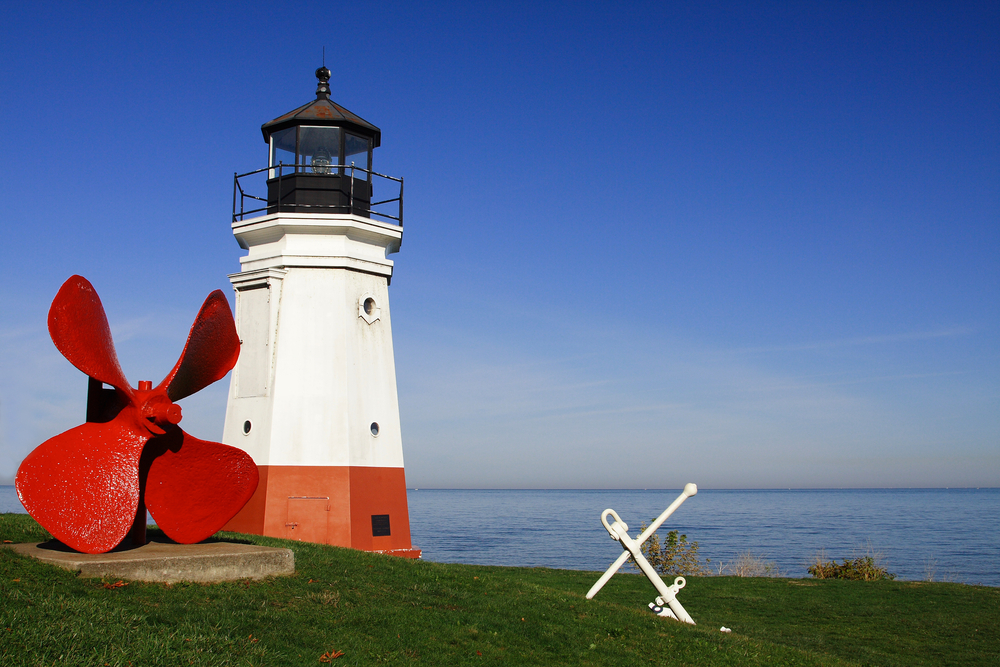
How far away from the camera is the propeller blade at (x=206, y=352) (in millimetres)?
9125

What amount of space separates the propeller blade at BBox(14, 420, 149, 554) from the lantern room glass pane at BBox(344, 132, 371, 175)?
9.13 metres

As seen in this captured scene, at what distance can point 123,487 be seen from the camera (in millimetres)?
8508

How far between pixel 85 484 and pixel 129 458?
480mm

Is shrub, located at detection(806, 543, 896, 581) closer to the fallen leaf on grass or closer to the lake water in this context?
the lake water

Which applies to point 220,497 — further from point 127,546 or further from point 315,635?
point 315,635

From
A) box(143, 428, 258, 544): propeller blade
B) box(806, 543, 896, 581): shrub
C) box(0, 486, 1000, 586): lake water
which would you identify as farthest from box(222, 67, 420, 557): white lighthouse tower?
box(0, 486, 1000, 586): lake water

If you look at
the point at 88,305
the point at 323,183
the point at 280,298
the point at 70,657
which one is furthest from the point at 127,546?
the point at 323,183

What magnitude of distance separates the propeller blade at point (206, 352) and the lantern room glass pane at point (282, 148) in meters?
7.43

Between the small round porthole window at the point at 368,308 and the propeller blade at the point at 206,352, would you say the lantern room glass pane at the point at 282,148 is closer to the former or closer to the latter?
the small round porthole window at the point at 368,308

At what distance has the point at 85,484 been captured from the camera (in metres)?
8.34

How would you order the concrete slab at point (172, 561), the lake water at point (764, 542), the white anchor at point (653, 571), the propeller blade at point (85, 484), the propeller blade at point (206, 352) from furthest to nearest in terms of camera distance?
the lake water at point (764, 542), the white anchor at point (653, 571), the propeller blade at point (206, 352), the propeller blade at point (85, 484), the concrete slab at point (172, 561)

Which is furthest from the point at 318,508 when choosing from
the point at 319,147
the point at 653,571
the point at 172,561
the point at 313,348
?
the point at 319,147

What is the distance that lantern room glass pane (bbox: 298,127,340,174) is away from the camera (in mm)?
16359

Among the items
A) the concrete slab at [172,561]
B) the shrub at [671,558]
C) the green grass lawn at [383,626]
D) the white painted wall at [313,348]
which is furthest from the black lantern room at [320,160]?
the shrub at [671,558]
